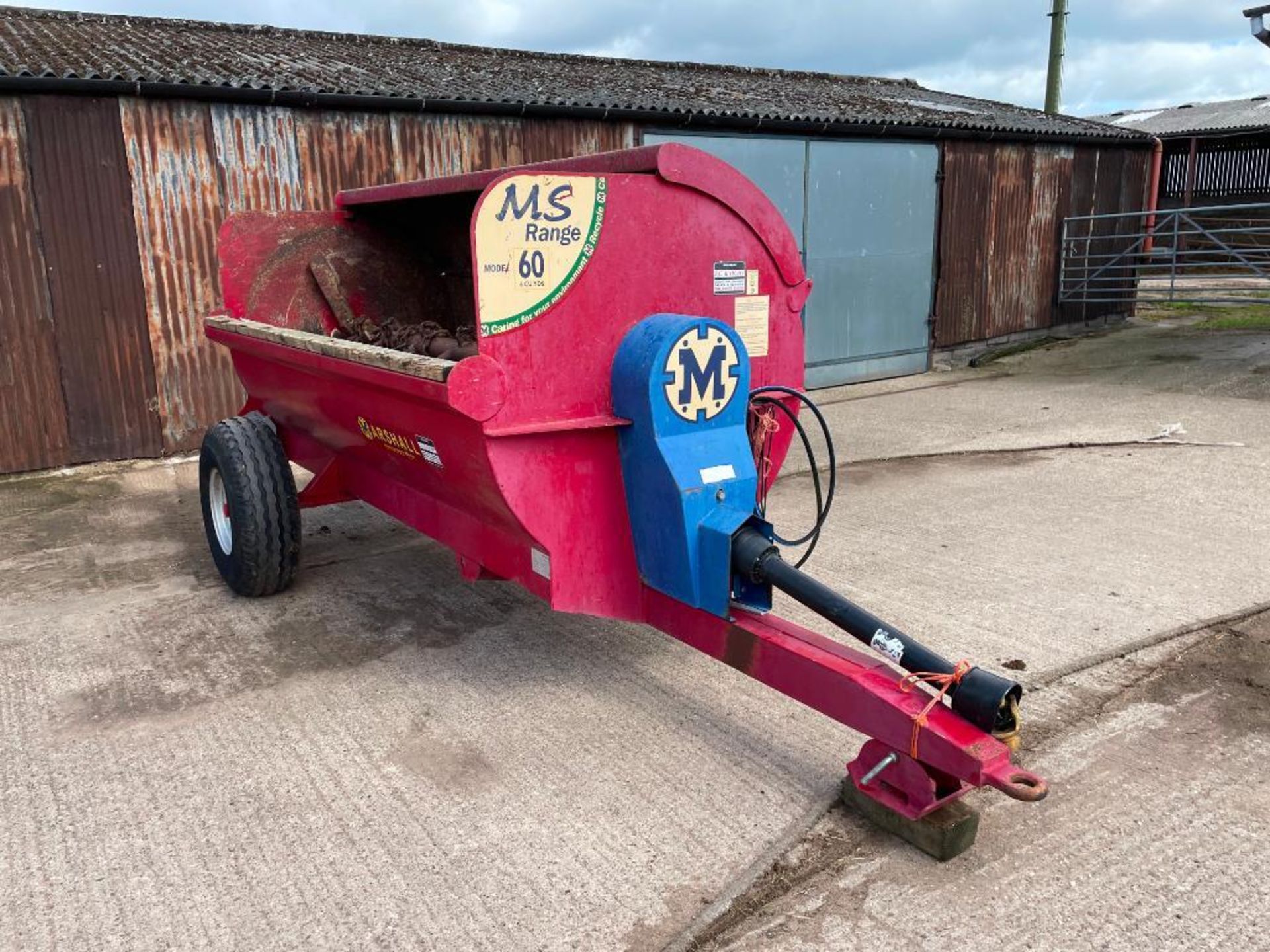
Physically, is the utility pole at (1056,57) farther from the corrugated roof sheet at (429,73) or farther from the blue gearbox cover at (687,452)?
the blue gearbox cover at (687,452)

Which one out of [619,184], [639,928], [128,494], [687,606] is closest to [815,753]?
[687,606]

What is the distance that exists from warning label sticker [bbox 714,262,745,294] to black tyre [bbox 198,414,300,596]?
2118 mm

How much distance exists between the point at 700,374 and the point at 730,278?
1.85 ft

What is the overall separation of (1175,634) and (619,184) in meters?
2.65

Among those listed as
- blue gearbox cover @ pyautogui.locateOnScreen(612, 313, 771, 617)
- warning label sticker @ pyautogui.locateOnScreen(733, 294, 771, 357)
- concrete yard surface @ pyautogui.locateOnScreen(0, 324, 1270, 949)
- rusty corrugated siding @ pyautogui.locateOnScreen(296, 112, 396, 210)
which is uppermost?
rusty corrugated siding @ pyautogui.locateOnScreen(296, 112, 396, 210)

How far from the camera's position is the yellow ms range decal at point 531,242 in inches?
109

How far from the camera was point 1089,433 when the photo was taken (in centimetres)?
734

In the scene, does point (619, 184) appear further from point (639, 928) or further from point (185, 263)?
point (185, 263)

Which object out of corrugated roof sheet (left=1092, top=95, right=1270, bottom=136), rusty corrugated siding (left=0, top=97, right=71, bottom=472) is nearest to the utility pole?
corrugated roof sheet (left=1092, top=95, right=1270, bottom=136)

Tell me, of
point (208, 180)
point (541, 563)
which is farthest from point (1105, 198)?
point (541, 563)

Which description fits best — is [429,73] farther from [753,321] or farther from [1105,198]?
[1105,198]

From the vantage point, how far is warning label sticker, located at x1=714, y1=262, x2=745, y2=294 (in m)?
3.42

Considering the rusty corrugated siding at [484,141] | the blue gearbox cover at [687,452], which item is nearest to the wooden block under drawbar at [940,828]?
the blue gearbox cover at [687,452]

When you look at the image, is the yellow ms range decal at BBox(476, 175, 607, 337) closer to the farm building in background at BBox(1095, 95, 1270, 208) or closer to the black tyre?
the black tyre
